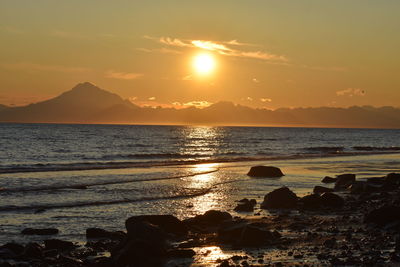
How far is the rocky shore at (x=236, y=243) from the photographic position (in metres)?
14.7

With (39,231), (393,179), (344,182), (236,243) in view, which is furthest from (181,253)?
(393,179)

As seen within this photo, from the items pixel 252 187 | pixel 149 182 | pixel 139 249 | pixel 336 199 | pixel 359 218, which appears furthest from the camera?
pixel 149 182

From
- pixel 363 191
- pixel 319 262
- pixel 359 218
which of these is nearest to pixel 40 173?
pixel 363 191

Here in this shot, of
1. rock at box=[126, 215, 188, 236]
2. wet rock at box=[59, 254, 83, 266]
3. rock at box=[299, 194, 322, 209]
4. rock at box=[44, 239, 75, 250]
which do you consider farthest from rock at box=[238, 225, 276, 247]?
rock at box=[299, 194, 322, 209]

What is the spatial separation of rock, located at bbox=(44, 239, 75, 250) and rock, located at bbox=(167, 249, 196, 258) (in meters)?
3.56

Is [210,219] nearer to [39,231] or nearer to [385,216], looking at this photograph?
[39,231]

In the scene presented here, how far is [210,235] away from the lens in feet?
60.6

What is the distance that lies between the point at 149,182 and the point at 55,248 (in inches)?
810

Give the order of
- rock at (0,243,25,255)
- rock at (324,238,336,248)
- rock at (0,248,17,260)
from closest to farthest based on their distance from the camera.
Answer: rock at (0,248,17,260) → rock at (0,243,25,255) → rock at (324,238,336,248)

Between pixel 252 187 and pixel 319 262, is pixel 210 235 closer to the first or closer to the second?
pixel 319 262

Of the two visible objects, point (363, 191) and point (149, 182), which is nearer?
point (363, 191)

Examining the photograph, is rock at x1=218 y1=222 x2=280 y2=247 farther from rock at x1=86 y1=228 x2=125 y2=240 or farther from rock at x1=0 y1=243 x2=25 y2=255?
rock at x1=0 y1=243 x2=25 y2=255

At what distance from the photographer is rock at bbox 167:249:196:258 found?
1563 cm

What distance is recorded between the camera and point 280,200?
990 inches
